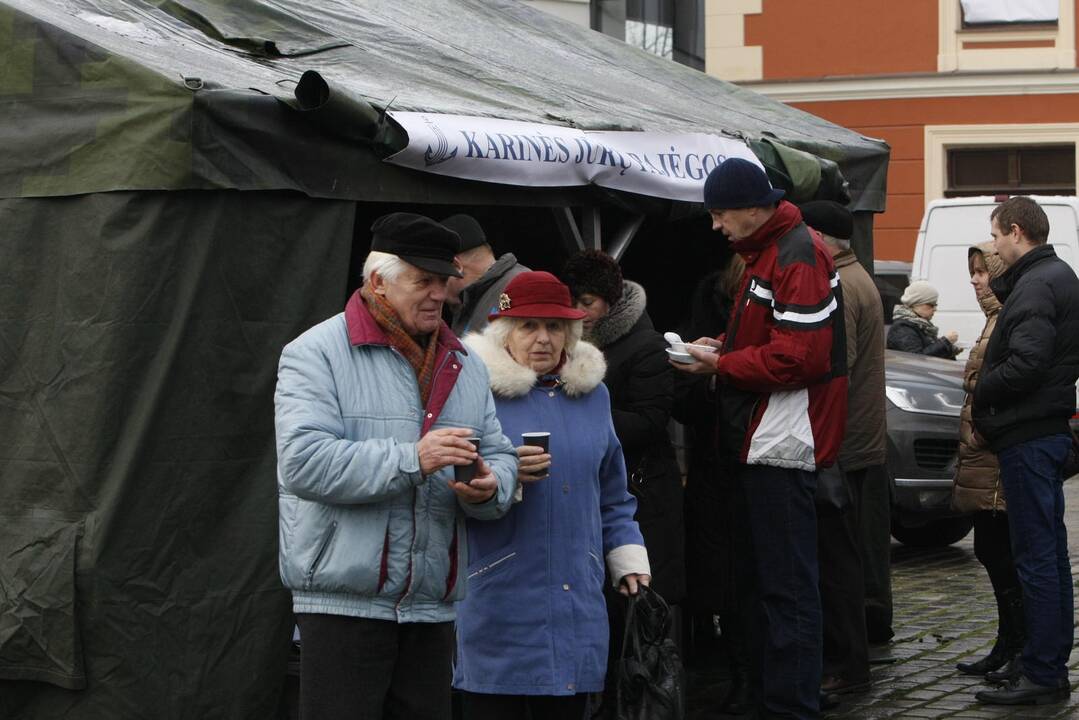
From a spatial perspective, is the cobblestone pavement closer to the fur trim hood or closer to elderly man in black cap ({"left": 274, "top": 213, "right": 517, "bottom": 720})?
the fur trim hood

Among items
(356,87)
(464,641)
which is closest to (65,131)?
(356,87)

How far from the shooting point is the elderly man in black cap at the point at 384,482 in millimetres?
4188

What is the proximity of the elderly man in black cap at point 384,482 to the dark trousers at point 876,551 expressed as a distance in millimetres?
3857

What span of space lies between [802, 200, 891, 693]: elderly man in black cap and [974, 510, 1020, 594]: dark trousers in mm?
523

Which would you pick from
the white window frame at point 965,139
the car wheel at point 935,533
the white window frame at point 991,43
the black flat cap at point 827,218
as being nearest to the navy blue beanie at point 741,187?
the black flat cap at point 827,218

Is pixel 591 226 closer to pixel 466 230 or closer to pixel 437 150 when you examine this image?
pixel 466 230

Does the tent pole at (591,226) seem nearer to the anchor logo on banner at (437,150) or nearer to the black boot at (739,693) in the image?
Answer: the anchor logo on banner at (437,150)

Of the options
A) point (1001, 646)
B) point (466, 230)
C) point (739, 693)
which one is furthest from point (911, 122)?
point (466, 230)

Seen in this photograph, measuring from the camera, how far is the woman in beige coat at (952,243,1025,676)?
731cm

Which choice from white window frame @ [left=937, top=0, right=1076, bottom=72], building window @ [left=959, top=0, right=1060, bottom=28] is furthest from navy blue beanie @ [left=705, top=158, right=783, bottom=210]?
building window @ [left=959, top=0, right=1060, bottom=28]

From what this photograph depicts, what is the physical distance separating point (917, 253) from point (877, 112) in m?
7.06

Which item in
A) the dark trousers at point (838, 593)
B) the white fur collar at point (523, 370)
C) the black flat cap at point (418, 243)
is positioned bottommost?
the dark trousers at point (838, 593)

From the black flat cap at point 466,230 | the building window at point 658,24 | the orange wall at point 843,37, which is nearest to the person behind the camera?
the black flat cap at point 466,230

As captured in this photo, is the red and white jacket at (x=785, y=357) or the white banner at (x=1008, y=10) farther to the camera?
the white banner at (x=1008, y=10)
